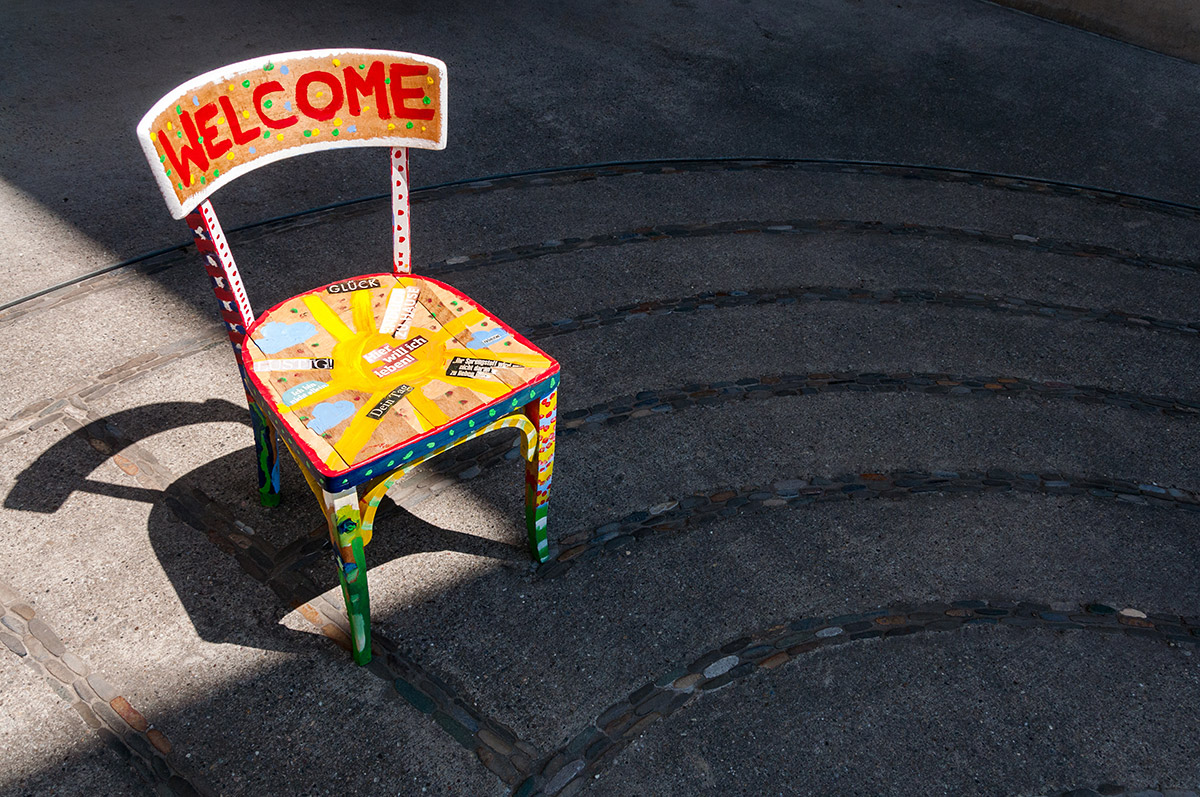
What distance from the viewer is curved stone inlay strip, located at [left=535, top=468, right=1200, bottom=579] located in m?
2.56

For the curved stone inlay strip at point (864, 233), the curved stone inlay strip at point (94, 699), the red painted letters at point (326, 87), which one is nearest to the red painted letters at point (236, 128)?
the red painted letters at point (326, 87)

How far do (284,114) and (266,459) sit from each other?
902 mm

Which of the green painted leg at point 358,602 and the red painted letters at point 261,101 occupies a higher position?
the red painted letters at point 261,101

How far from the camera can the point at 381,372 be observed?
2.04m

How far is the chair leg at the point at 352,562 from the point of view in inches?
71.8

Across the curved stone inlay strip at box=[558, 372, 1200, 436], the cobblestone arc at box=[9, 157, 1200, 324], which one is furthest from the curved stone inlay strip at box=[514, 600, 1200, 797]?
the cobblestone arc at box=[9, 157, 1200, 324]

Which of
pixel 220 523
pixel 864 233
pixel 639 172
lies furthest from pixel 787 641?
pixel 639 172

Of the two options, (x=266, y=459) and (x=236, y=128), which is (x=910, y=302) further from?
(x=236, y=128)

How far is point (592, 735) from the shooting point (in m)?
2.08

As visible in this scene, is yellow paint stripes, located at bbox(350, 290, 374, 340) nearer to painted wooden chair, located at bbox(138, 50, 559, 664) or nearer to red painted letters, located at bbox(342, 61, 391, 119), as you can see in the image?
painted wooden chair, located at bbox(138, 50, 559, 664)

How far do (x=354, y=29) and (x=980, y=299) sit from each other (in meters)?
3.88

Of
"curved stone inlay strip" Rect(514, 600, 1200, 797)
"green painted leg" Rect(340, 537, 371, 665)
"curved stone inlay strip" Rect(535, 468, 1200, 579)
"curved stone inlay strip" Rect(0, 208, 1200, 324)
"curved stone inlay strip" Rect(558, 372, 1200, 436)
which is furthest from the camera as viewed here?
"curved stone inlay strip" Rect(0, 208, 1200, 324)

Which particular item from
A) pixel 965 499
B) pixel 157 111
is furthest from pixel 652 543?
pixel 157 111

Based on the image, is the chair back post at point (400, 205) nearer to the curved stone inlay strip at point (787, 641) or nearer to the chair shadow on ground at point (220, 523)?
the chair shadow on ground at point (220, 523)
